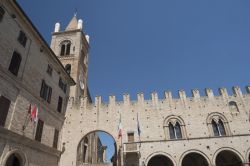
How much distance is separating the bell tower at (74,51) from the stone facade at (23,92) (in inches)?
335

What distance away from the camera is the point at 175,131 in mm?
19016

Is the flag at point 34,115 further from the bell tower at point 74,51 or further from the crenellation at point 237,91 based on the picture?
the crenellation at point 237,91

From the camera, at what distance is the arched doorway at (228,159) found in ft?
57.1

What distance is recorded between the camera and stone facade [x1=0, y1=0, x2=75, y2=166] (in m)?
11.3

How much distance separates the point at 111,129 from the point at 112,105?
2.54 m

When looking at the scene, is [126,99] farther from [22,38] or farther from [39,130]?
[22,38]

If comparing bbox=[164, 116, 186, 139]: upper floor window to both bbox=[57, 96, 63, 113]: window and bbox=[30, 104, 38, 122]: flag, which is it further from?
bbox=[30, 104, 38, 122]: flag

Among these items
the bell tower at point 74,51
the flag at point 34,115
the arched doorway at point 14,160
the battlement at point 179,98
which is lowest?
the arched doorway at point 14,160

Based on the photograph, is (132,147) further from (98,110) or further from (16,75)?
(16,75)

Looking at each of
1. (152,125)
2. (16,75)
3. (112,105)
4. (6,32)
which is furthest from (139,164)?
(6,32)

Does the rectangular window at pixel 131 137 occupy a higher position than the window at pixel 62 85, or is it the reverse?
Result: the window at pixel 62 85

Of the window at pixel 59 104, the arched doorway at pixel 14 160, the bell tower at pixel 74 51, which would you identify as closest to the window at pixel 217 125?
the window at pixel 59 104

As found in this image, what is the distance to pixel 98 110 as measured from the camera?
2042cm

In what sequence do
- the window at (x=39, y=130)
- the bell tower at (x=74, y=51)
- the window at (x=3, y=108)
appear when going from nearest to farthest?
the window at (x=3, y=108), the window at (x=39, y=130), the bell tower at (x=74, y=51)
